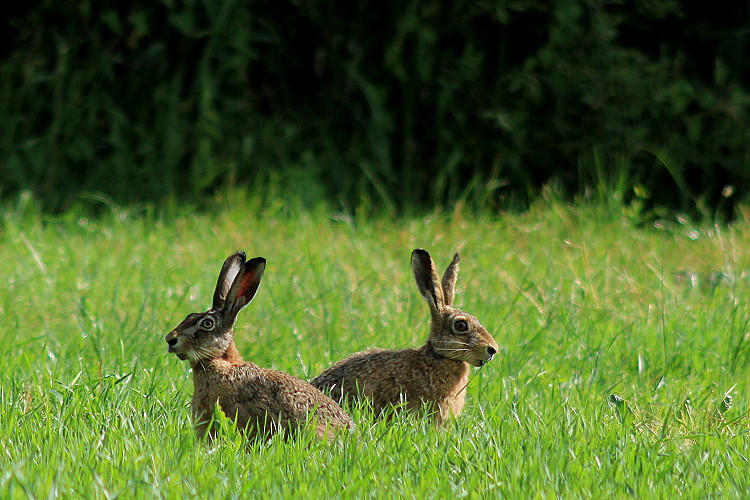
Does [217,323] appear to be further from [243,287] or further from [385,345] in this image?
[385,345]

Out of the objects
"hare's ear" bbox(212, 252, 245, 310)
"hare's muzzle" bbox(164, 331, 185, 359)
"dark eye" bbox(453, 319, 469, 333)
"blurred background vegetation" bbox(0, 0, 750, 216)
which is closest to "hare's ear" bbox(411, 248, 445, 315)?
"dark eye" bbox(453, 319, 469, 333)

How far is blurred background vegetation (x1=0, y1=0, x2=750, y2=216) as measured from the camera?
8.54 metres

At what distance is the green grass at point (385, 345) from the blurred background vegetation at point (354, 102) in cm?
70

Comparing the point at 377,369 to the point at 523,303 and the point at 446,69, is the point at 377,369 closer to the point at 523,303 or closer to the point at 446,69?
the point at 523,303

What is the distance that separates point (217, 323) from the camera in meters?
3.81

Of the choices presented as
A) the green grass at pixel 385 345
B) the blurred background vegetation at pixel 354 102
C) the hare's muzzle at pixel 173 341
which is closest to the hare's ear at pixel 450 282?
the green grass at pixel 385 345

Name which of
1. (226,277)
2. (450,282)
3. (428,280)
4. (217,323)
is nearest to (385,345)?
(450,282)

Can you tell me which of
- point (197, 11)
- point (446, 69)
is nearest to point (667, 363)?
point (446, 69)

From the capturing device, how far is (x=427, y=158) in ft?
29.6

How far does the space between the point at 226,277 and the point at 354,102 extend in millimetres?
5104

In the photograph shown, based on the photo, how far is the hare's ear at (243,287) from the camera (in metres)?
3.82

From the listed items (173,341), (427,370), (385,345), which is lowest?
(385,345)

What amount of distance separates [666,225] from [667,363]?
375 cm

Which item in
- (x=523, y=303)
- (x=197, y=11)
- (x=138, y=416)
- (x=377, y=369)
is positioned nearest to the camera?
(x=138, y=416)
